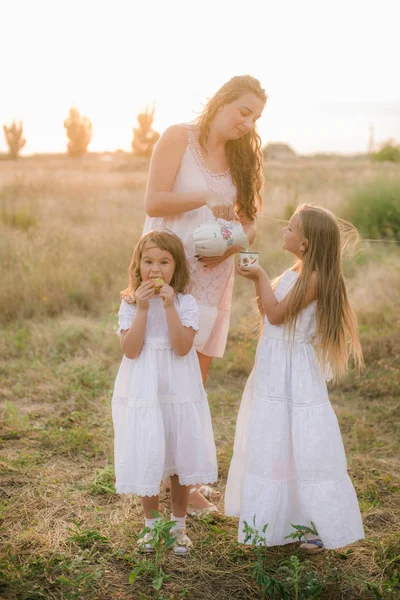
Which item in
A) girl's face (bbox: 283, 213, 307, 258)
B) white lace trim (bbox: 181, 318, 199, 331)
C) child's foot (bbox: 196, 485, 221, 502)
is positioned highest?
girl's face (bbox: 283, 213, 307, 258)

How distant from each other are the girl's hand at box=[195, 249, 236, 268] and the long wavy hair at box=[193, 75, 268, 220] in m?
0.31

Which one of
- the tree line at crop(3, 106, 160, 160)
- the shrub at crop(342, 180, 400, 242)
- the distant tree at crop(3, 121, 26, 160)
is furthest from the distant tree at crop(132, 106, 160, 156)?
the shrub at crop(342, 180, 400, 242)

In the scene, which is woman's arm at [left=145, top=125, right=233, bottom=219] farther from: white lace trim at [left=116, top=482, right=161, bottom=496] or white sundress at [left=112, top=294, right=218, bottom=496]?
white lace trim at [left=116, top=482, right=161, bottom=496]

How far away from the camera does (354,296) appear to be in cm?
645

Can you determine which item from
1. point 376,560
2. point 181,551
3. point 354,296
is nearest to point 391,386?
point 354,296

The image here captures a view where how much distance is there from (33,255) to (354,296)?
3561mm

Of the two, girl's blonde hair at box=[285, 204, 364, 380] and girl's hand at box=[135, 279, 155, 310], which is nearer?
girl's hand at box=[135, 279, 155, 310]

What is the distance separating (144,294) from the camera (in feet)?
8.23

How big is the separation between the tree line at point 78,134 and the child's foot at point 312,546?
1333 centimetres

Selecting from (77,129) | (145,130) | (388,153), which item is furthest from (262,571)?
(388,153)

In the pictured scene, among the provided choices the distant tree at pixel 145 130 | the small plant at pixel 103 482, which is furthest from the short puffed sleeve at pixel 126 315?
the distant tree at pixel 145 130

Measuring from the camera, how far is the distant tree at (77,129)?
595 inches

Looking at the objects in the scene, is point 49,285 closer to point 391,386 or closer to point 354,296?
point 354,296

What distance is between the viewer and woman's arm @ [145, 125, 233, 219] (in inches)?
111
